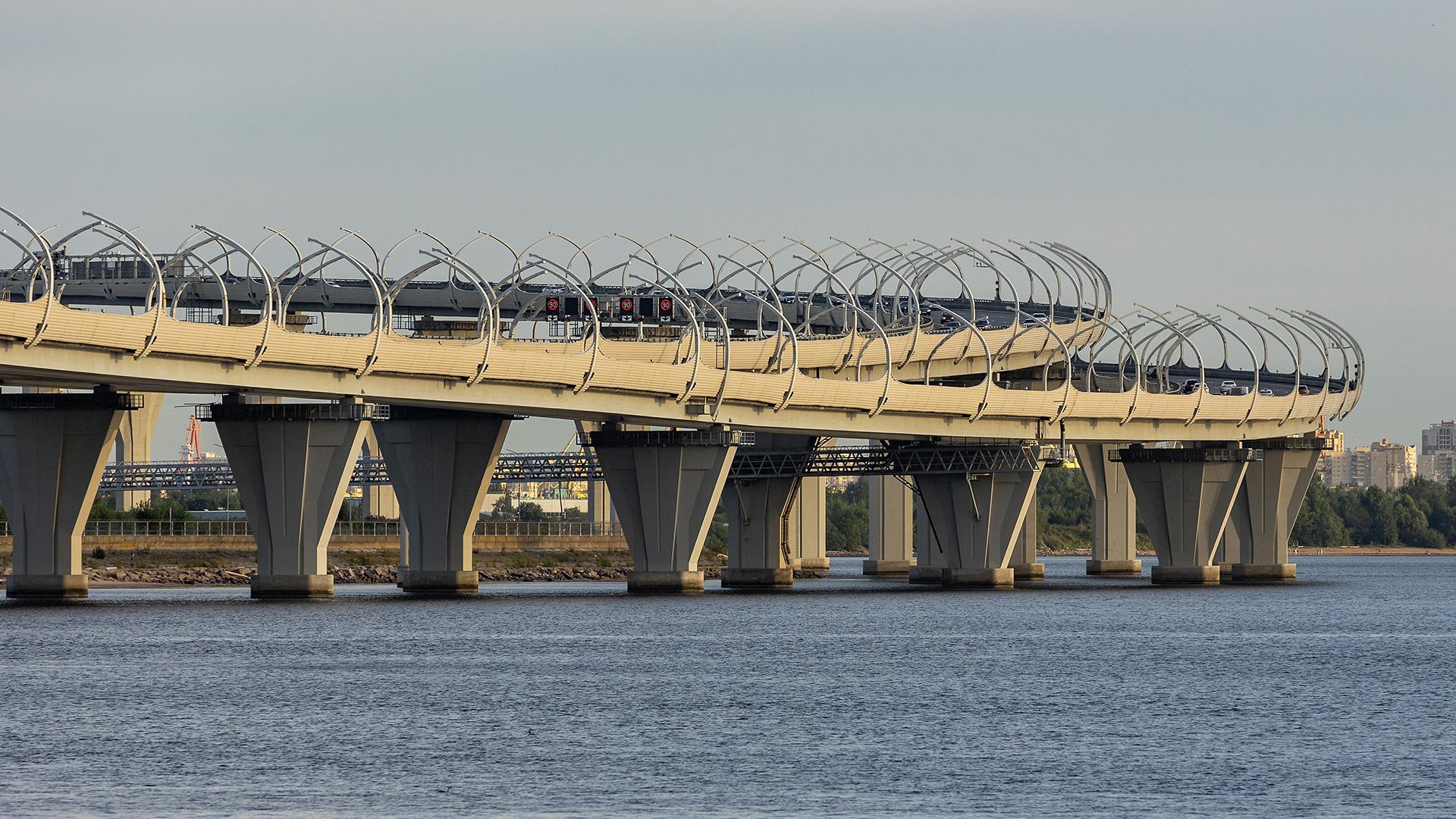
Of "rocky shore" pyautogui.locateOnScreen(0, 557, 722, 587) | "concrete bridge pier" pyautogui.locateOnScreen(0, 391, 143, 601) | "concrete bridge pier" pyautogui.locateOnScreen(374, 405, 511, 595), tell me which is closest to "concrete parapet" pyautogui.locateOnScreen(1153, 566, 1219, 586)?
"rocky shore" pyautogui.locateOnScreen(0, 557, 722, 587)

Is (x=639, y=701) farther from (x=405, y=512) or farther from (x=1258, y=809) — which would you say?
(x=405, y=512)

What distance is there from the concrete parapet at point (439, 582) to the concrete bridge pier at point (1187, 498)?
45.9m

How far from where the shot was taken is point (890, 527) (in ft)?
625

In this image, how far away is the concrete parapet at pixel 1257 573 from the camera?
153 metres

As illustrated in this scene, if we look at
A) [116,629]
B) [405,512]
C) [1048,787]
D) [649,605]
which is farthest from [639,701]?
[405,512]

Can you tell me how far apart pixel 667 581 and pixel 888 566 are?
73736 millimetres

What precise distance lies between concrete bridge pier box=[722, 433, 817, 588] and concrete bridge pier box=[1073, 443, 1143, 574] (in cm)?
3957

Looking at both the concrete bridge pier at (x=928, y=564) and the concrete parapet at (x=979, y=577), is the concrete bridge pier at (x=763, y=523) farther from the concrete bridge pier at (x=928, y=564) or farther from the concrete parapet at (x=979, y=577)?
the concrete bridge pier at (x=928, y=564)

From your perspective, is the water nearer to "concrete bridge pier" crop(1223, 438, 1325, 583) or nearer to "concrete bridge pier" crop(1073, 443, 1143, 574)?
"concrete bridge pier" crop(1223, 438, 1325, 583)

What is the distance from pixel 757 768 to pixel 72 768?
14.0m

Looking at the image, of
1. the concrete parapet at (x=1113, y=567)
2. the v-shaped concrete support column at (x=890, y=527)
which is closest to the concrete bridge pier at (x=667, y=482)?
the v-shaped concrete support column at (x=890, y=527)

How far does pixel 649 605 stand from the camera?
4205 inches

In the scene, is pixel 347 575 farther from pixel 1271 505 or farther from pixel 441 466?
pixel 1271 505

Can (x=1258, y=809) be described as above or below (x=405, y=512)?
below
